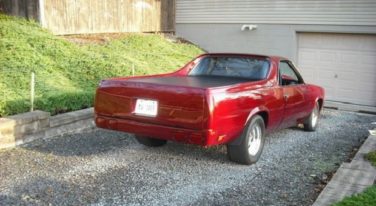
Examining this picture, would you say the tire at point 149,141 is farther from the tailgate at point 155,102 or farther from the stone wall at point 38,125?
the stone wall at point 38,125

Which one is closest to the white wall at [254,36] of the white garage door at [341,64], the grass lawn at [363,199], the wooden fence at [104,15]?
the white garage door at [341,64]

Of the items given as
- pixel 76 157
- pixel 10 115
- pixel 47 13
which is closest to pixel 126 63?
pixel 47 13

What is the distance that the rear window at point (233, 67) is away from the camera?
6.73 meters

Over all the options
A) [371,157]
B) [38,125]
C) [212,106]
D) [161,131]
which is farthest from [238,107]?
[38,125]

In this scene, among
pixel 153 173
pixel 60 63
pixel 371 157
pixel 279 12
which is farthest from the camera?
pixel 279 12

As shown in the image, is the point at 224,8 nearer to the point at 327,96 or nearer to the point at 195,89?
the point at 327,96

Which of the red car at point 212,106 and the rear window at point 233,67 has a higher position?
the rear window at point 233,67

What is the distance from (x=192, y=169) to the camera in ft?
18.7

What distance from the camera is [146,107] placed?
5414 millimetres

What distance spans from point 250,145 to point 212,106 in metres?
1.27

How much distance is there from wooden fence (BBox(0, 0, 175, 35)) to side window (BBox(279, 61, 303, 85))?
8.12 meters

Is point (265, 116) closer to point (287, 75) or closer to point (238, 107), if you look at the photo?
point (238, 107)

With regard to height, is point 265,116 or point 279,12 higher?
point 279,12

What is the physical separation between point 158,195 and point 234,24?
39.6ft
